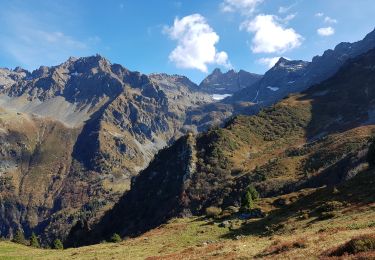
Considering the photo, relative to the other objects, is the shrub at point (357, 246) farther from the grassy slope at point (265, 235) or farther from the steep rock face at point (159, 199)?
the steep rock face at point (159, 199)

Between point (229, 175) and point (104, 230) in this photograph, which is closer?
point (229, 175)

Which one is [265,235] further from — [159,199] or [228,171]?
[159,199]

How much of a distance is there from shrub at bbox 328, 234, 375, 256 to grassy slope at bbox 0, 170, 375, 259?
9.01ft

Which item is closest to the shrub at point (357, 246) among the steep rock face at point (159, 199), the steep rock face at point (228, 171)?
the steep rock face at point (228, 171)

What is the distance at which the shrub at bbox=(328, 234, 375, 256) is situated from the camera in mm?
22453

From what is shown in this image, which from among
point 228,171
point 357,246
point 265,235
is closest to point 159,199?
point 228,171

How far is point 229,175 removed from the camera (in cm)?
16475

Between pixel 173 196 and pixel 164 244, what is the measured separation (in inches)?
4461

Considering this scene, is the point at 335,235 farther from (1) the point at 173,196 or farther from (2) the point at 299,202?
(1) the point at 173,196

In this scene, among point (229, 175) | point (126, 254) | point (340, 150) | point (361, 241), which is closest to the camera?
point (361, 241)

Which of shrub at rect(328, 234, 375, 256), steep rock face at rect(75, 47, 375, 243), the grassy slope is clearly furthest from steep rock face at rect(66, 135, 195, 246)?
shrub at rect(328, 234, 375, 256)

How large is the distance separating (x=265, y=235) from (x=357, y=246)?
26678 mm

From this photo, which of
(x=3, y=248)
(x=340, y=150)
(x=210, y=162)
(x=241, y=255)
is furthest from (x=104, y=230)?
(x=241, y=255)

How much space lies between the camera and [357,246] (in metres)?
→ 22.6
